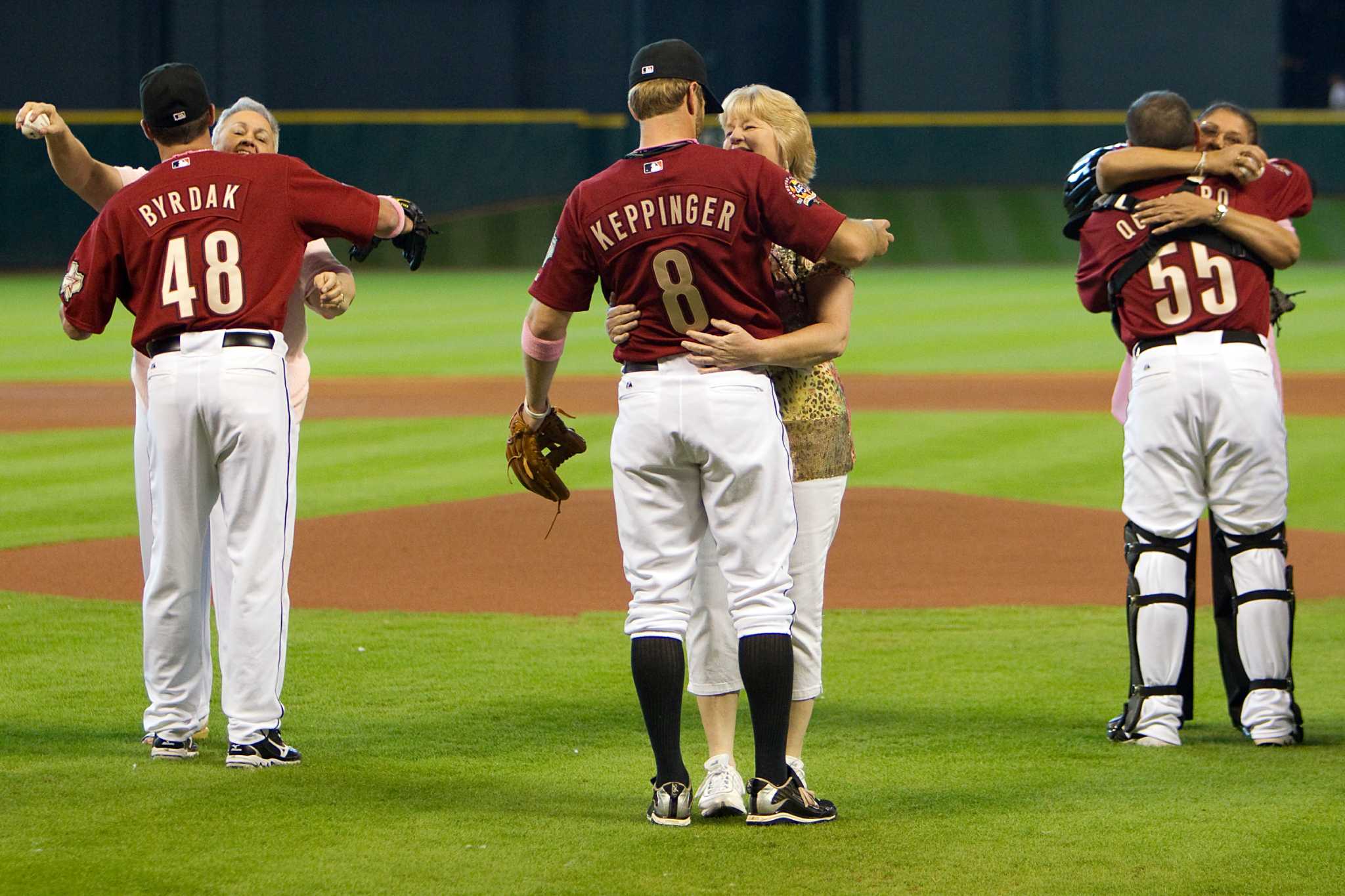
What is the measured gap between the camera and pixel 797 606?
4387 mm

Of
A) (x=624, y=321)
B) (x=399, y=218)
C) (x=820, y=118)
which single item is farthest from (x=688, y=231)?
(x=820, y=118)

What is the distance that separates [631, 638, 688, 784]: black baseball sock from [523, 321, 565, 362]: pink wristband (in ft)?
2.37

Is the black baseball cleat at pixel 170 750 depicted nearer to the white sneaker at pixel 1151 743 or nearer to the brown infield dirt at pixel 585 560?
the brown infield dirt at pixel 585 560

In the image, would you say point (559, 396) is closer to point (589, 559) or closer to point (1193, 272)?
point (589, 559)

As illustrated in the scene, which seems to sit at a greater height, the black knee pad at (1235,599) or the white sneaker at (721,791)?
the black knee pad at (1235,599)

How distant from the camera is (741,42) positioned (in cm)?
3591

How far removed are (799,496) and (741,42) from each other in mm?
32693

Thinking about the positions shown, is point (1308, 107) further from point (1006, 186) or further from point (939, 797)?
point (939, 797)

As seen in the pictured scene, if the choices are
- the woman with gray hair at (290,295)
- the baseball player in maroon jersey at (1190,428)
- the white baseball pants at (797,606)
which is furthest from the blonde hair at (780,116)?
the woman with gray hair at (290,295)

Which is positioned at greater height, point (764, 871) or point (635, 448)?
point (635, 448)

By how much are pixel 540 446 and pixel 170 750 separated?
1.34 metres

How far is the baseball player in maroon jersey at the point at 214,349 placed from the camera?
15.0ft

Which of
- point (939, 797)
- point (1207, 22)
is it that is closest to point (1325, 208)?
point (1207, 22)

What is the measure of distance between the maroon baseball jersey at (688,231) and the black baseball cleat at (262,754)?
59.9 inches
